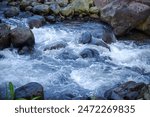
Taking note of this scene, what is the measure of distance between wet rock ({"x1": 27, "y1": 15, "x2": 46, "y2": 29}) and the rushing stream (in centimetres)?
72

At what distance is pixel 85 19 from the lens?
11.2 m

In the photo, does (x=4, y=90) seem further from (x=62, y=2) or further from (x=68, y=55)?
(x=62, y=2)

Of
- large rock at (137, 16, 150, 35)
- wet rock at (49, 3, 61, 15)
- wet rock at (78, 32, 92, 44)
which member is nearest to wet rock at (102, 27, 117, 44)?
wet rock at (78, 32, 92, 44)

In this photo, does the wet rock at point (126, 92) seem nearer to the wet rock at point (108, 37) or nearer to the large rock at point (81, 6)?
the wet rock at point (108, 37)

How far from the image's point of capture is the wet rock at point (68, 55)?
846 cm

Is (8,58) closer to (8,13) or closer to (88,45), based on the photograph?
(88,45)

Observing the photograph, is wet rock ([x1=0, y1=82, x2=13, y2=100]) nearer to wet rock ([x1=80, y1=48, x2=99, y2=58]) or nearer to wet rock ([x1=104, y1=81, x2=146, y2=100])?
wet rock ([x1=104, y1=81, x2=146, y2=100])

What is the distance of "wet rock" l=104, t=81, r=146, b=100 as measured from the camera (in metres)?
6.34

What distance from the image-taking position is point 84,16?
1145cm

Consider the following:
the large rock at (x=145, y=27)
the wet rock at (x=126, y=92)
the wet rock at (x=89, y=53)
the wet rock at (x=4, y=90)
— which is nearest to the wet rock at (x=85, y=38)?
the wet rock at (x=89, y=53)

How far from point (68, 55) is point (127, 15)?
7.94 feet

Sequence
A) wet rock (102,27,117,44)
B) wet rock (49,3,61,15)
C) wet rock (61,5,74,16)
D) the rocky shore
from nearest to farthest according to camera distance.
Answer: the rocky shore, wet rock (102,27,117,44), wet rock (61,5,74,16), wet rock (49,3,61,15)

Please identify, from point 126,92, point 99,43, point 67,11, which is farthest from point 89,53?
point 67,11

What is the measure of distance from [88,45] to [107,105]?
5182mm
